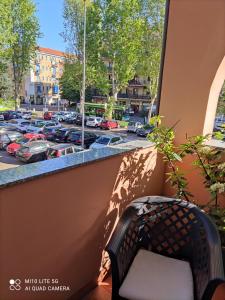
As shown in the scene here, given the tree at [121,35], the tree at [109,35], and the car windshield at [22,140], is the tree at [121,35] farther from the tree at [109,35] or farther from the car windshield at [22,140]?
the car windshield at [22,140]

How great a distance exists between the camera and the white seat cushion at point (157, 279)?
1.17 metres

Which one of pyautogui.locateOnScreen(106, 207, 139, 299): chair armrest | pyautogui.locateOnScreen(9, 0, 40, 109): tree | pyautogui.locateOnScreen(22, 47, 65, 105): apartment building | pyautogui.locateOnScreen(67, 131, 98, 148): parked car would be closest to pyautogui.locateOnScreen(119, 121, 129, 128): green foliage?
pyautogui.locateOnScreen(67, 131, 98, 148): parked car

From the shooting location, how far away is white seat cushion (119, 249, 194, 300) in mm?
1166

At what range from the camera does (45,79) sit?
24922 millimetres

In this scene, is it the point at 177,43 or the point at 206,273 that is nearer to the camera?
the point at 206,273

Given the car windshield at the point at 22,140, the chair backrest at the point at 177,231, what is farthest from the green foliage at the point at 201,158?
the car windshield at the point at 22,140

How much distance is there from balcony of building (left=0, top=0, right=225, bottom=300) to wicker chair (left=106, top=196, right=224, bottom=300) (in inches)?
10.1

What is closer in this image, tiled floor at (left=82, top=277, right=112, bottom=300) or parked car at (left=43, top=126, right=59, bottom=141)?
tiled floor at (left=82, top=277, right=112, bottom=300)

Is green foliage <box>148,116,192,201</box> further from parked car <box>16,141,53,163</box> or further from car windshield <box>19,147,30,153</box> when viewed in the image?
car windshield <box>19,147,30,153</box>

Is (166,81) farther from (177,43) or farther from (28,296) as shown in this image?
(28,296)

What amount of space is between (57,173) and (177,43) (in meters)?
1.50

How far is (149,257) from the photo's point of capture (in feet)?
4.74

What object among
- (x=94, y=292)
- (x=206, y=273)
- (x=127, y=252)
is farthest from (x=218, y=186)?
(x=94, y=292)

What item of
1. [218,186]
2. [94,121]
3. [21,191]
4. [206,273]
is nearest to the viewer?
[21,191]
